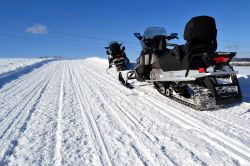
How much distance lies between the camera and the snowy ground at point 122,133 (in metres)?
3.19

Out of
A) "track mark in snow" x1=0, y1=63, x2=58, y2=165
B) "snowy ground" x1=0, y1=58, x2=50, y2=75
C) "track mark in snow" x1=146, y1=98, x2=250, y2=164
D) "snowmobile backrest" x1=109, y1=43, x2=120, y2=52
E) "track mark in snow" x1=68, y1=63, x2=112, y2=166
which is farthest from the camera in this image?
"snowy ground" x1=0, y1=58, x2=50, y2=75

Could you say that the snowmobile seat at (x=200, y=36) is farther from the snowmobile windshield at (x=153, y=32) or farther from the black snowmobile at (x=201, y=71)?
the snowmobile windshield at (x=153, y=32)

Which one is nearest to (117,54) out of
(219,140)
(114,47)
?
(114,47)

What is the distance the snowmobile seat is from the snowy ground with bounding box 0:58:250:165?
1.13 meters

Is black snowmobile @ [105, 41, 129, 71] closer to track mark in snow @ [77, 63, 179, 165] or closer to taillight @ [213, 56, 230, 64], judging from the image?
track mark in snow @ [77, 63, 179, 165]

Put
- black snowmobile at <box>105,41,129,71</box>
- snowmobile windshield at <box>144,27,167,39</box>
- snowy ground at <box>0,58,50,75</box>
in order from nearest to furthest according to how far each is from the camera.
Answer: snowmobile windshield at <box>144,27,167,39</box>, black snowmobile at <box>105,41,129,71</box>, snowy ground at <box>0,58,50,75</box>

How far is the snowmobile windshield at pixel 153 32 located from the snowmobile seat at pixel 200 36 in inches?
96.6

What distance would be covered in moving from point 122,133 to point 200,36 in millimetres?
2442

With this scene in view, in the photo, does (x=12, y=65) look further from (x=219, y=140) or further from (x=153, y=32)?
(x=219, y=140)

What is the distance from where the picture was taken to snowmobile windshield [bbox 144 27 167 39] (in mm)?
7779

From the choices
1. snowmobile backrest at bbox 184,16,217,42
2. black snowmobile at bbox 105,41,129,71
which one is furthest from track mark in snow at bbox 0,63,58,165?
black snowmobile at bbox 105,41,129,71

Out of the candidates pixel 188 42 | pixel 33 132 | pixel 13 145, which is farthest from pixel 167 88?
pixel 13 145

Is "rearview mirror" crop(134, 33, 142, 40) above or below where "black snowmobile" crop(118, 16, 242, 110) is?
above

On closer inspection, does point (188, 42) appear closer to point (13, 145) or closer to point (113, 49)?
point (13, 145)
